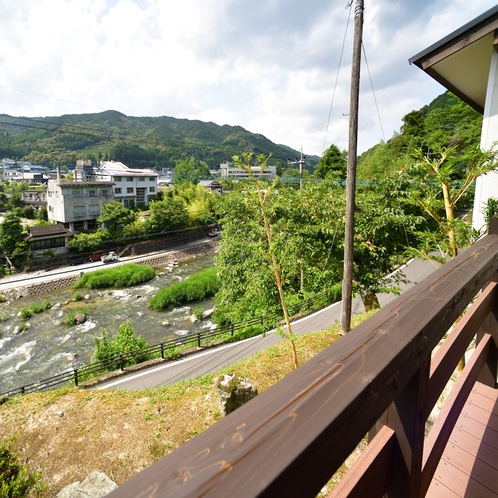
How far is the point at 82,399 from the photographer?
5379mm

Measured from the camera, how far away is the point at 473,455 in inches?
49.8

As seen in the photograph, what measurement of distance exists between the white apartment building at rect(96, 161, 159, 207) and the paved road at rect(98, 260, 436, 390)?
22604 mm

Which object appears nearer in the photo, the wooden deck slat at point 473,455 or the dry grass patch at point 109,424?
the wooden deck slat at point 473,455

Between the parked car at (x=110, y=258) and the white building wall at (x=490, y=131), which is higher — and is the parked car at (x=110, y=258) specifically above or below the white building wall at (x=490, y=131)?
below

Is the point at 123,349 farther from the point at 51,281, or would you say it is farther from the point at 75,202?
the point at 75,202

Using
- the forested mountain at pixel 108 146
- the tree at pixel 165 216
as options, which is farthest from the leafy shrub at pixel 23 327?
the forested mountain at pixel 108 146

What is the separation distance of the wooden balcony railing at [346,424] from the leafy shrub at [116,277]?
18168 millimetres

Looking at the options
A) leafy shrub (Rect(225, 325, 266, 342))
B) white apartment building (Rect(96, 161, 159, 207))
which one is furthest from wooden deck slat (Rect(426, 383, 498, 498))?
white apartment building (Rect(96, 161, 159, 207))

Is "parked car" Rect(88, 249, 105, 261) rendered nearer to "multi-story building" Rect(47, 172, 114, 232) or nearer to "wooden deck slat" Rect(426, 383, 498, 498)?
"multi-story building" Rect(47, 172, 114, 232)

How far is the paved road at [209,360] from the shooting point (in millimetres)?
6801

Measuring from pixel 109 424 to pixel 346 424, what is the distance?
5319 mm

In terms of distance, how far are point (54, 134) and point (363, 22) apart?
116931 mm

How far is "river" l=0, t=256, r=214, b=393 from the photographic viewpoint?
9961 millimetres

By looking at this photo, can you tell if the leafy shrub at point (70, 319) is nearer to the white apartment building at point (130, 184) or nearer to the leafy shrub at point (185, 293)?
the leafy shrub at point (185, 293)
